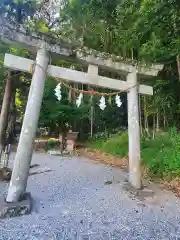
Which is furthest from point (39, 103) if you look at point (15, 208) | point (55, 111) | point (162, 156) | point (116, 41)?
point (55, 111)

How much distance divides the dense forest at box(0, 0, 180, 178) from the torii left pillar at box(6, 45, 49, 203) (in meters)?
1.72

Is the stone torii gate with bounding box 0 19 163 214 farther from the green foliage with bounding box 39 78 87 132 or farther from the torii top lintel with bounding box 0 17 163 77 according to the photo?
the green foliage with bounding box 39 78 87 132

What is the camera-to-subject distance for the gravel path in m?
2.79

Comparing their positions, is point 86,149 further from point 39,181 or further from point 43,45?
point 43,45

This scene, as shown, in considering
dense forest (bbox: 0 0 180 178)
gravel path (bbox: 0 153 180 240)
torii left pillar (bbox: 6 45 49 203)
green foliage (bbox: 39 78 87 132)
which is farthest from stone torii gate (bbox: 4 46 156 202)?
green foliage (bbox: 39 78 87 132)

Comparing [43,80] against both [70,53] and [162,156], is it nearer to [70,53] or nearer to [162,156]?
[70,53]

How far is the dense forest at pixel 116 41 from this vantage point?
279 inches

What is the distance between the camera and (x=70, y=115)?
10.8m

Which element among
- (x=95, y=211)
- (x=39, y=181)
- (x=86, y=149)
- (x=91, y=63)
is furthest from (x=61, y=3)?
(x=95, y=211)

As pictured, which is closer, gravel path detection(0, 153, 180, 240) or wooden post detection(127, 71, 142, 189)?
gravel path detection(0, 153, 180, 240)

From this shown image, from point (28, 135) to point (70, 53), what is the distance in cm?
157

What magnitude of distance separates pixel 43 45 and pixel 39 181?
9.39 feet

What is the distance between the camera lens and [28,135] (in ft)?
12.2

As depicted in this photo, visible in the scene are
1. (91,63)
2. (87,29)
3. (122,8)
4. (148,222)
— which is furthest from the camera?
(87,29)
